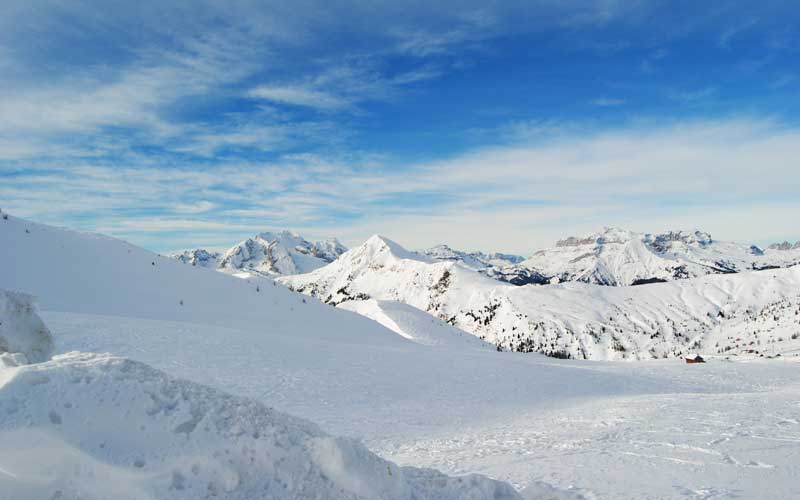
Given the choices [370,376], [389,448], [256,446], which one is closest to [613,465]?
[389,448]

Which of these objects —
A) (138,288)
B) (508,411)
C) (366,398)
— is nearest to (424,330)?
(138,288)

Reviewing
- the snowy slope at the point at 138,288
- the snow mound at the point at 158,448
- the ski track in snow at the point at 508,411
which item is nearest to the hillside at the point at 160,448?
the snow mound at the point at 158,448

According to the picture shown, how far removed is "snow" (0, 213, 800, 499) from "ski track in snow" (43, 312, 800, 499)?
75 mm

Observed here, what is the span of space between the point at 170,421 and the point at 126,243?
1444 inches

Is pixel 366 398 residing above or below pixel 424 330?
above

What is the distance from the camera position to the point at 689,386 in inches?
985

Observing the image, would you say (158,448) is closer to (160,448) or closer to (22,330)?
(160,448)

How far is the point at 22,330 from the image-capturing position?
29.0ft

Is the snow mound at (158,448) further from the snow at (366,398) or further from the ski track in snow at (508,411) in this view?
the ski track in snow at (508,411)

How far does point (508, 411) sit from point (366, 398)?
17.9ft

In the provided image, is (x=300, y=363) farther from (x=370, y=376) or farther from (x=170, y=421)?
(x=170, y=421)

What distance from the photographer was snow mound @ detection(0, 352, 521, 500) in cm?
439

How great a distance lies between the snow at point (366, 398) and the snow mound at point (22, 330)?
99.7 inches

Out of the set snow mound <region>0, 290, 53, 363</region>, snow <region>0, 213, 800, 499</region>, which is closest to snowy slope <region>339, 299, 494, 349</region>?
snow <region>0, 213, 800, 499</region>
